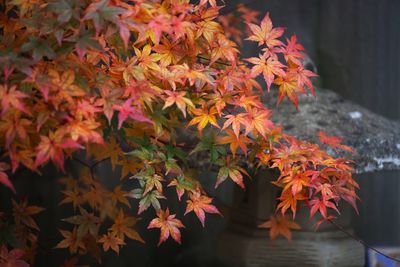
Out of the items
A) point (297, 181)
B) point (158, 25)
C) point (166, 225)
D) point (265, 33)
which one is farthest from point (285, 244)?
point (158, 25)

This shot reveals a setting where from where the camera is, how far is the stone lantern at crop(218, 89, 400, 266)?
3356mm

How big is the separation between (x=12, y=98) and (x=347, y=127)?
192 cm

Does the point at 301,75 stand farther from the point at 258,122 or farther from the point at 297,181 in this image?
the point at 297,181

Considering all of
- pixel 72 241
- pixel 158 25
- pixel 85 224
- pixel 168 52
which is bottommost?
pixel 72 241

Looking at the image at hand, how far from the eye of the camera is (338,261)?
354 cm

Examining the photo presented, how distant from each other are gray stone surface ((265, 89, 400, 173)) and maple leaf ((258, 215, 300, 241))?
19.9 inches

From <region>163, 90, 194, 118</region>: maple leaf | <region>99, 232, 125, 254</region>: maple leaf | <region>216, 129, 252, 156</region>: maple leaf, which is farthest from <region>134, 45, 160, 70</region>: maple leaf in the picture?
<region>99, 232, 125, 254</region>: maple leaf

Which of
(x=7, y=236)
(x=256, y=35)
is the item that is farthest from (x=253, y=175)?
(x=7, y=236)

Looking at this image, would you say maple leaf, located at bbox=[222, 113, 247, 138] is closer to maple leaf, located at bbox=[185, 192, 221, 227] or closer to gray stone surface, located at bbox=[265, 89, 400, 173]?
maple leaf, located at bbox=[185, 192, 221, 227]

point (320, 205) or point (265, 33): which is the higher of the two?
point (265, 33)

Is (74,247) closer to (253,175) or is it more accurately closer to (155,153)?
(155,153)

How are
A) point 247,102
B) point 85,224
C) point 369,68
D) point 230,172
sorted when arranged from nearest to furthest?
point 247,102 < point 230,172 < point 85,224 < point 369,68

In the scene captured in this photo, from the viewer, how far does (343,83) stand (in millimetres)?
4859

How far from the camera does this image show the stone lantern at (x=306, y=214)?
3.36 meters
